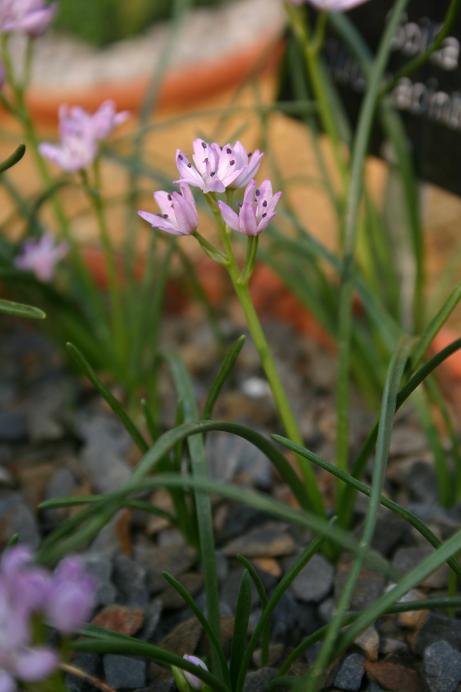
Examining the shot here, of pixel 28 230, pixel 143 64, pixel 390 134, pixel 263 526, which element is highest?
pixel 390 134

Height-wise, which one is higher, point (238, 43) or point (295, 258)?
point (295, 258)

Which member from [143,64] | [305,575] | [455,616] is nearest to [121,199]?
[305,575]

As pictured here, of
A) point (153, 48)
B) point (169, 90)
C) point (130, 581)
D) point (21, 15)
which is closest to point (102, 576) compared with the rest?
point (130, 581)

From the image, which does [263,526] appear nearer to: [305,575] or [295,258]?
[305,575]

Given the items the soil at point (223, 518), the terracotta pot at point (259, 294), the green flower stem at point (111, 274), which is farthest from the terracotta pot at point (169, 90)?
the green flower stem at point (111, 274)

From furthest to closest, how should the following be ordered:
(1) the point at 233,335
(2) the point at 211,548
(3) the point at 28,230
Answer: (1) the point at 233,335 → (3) the point at 28,230 → (2) the point at 211,548

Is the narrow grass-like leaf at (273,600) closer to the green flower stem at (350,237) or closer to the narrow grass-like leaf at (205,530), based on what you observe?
the narrow grass-like leaf at (205,530)

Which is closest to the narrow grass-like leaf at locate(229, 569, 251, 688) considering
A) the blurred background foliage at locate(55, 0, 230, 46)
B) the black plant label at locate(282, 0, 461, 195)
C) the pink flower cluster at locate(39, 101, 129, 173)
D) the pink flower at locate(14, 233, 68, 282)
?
the pink flower cluster at locate(39, 101, 129, 173)
